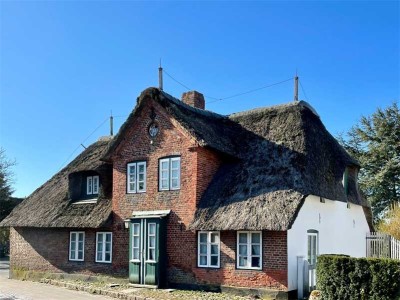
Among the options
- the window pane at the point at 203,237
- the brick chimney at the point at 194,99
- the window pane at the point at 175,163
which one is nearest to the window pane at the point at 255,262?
the window pane at the point at 203,237

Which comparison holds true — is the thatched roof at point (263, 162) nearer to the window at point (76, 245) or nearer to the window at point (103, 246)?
the window at point (103, 246)

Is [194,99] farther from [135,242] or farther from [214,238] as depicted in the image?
[214,238]

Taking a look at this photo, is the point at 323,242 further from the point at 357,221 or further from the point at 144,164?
the point at 144,164

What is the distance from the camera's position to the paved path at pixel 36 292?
696 inches

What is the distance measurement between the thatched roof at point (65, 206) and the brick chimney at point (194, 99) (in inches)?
185

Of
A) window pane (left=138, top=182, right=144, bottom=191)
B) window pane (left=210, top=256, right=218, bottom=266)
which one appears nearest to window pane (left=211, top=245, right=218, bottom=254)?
window pane (left=210, top=256, right=218, bottom=266)

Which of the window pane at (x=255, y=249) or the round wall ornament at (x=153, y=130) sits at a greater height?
the round wall ornament at (x=153, y=130)

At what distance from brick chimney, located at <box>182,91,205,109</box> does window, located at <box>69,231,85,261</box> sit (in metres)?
8.07

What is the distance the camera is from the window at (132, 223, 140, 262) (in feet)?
64.8

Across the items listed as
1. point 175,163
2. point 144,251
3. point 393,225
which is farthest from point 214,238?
point 393,225

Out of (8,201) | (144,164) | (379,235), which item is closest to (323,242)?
(379,235)

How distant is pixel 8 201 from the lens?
143ft

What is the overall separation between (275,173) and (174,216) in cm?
425

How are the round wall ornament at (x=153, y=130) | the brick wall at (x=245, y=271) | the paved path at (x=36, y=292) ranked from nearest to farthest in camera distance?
the brick wall at (x=245, y=271) < the paved path at (x=36, y=292) < the round wall ornament at (x=153, y=130)
